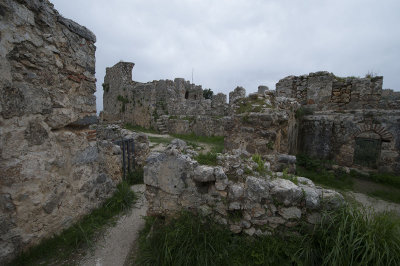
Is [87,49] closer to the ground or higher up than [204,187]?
higher up

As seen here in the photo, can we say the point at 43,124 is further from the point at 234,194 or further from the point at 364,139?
the point at 364,139

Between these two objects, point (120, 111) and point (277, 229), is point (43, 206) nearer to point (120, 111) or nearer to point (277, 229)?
point (277, 229)

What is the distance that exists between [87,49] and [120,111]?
1437 cm

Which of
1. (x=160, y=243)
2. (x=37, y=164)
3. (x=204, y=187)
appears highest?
(x=37, y=164)

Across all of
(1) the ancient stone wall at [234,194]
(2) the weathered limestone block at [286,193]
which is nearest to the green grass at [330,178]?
(1) the ancient stone wall at [234,194]

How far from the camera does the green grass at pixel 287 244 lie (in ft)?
6.16

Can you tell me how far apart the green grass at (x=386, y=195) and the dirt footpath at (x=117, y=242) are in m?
6.74

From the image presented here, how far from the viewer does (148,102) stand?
14906 mm

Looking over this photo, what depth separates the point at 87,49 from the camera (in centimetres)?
341

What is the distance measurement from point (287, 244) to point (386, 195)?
567 centimetres

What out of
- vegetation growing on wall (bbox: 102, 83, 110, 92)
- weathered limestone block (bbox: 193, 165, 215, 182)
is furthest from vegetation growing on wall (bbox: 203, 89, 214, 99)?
weathered limestone block (bbox: 193, 165, 215, 182)

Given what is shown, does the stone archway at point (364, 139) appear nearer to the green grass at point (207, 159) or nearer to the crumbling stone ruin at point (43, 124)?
the green grass at point (207, 159)

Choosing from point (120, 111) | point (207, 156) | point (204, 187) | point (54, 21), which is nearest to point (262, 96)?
point (207, 156)

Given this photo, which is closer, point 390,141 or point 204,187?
point 204,187
